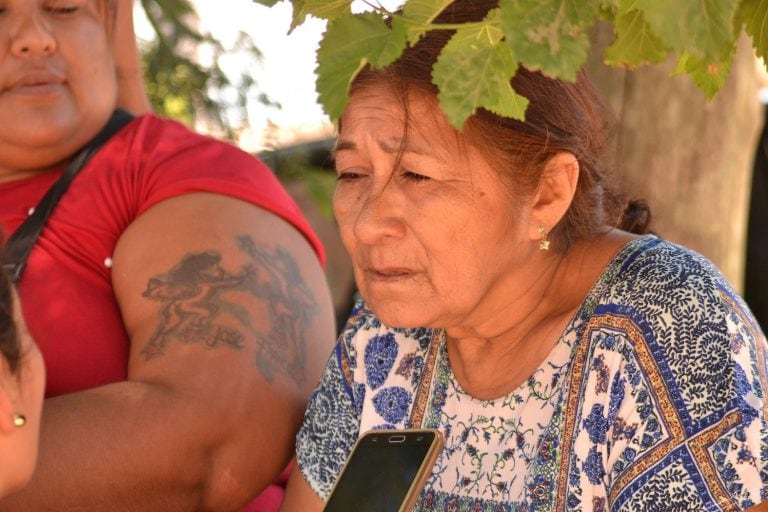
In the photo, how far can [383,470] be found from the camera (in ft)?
7.57

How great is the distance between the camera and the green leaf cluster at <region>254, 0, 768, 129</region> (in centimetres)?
152

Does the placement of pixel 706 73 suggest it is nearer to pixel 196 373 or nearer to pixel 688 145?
pixel 196 373

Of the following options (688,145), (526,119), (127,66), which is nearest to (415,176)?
(526,119)

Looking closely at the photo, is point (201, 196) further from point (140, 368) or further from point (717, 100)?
point (717, 100)

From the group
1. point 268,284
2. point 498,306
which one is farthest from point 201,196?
point 498,306

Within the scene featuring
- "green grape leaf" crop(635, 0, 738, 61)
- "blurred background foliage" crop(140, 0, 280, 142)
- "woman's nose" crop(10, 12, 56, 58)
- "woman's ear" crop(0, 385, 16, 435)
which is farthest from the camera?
"blurred background foliage" crop(140, 0, 280, 142)

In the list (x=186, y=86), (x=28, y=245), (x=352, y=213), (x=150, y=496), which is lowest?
(x=186, y=86)

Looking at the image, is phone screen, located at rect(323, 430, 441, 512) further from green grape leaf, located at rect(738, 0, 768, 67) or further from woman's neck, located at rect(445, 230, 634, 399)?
green grape leaf, located at rect(738, 0, 768, 67)

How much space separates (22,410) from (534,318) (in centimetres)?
103

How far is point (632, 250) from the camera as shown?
2600 millimetres

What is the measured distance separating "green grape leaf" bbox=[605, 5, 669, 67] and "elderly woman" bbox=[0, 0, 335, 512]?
1364 mm

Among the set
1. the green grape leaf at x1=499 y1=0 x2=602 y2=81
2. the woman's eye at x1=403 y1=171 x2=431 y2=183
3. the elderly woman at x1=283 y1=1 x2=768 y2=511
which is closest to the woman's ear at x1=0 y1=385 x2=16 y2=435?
the elderly woman at x1=283 y1=1 x2=768 y2=511

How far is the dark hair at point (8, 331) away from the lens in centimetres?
217

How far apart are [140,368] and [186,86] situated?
2603 mm
